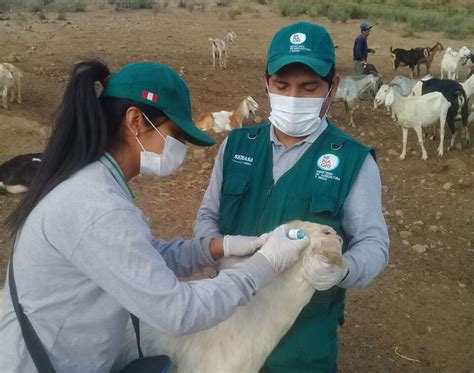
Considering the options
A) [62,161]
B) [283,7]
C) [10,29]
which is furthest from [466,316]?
[283,7]

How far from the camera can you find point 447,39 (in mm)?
23484

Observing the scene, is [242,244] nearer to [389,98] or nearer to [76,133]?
[76,133]

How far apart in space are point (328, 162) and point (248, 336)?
81 centimetres

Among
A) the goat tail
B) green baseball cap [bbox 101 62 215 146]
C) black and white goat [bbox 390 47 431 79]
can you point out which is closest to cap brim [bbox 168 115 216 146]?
green baseball cap [bbox 101 62 215 146]

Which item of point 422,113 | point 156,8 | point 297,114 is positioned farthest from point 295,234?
point 156,8

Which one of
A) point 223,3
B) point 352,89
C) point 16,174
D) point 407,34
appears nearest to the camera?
point 16,174

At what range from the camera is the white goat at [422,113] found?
10.1 metres

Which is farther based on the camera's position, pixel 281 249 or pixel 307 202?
pixel 307 202

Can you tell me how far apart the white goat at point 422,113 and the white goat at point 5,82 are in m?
7.40

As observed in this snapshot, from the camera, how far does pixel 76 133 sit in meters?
1.78

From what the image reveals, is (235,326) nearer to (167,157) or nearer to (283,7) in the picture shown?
(167,157)

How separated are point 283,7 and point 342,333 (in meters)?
23.9

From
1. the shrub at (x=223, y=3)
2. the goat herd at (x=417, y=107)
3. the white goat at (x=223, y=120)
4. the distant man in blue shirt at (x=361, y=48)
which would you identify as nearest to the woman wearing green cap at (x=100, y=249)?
the goat herd at (x=417, y=107)

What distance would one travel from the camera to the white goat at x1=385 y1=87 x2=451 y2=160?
10.1 metres
